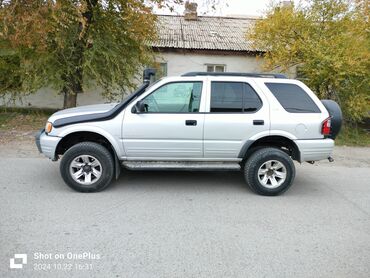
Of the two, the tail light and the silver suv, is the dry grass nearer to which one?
the silver suv

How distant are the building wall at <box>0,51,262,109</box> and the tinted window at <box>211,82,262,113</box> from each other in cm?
1008

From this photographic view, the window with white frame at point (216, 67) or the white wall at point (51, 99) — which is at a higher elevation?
the window with white frame at point (216, 67)

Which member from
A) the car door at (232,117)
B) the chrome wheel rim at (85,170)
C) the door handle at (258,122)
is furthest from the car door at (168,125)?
the door handle at (258,122)

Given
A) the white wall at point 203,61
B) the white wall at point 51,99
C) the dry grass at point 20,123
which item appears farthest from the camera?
→ the white wall at point 203,61

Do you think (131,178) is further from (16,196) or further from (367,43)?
(367,43)

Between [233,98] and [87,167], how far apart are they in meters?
2.48

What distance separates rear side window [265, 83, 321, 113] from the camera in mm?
5164

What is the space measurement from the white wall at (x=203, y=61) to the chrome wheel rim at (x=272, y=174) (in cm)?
1075

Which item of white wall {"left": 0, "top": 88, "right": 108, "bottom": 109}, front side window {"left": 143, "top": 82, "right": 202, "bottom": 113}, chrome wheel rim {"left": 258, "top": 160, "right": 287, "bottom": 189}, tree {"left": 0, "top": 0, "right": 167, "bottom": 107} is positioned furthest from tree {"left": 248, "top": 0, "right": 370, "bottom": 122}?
white wall {"left": 0, "top": 88, "right": 108, "bottom": 109}

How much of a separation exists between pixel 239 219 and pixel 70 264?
6.89 ft

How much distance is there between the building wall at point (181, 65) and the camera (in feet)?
48.9

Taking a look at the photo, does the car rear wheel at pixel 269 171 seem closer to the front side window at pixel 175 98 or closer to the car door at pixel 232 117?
the car door at pixel 232 117

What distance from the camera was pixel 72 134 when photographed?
5.09 metres

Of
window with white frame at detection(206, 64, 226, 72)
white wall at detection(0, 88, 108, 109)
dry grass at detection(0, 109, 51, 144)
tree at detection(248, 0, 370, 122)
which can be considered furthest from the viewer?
window with white frame at detection(206, 64, 226, 72)
